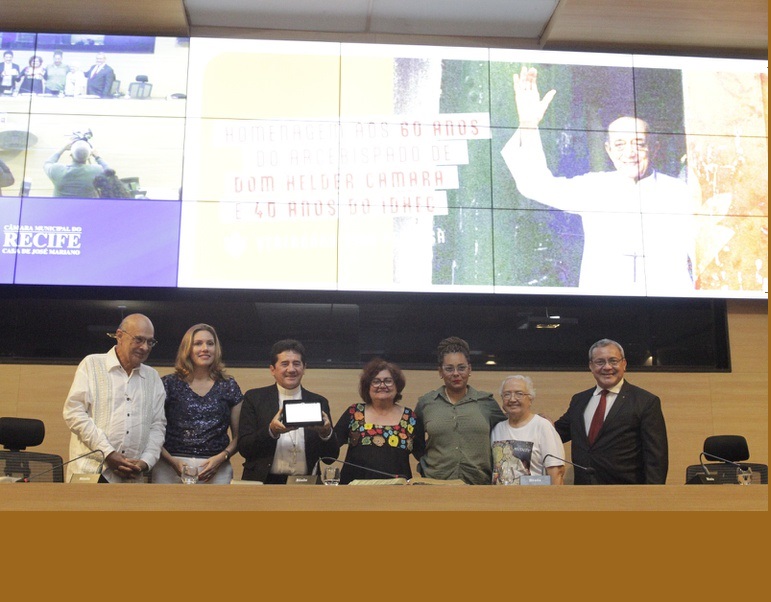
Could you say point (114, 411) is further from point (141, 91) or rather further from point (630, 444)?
point (141, 91)

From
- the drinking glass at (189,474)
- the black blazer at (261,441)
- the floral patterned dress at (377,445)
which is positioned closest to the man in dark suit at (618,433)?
the floral patterned dress at (377,445)

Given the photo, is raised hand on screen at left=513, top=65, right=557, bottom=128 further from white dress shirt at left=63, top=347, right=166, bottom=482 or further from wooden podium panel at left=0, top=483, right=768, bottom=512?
wooden podium panel at left=0, top=483, right=768, bottom=512

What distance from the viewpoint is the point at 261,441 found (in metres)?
3.25

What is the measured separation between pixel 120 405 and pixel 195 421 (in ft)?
0.95

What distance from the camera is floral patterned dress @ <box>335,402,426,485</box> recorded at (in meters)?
3.32

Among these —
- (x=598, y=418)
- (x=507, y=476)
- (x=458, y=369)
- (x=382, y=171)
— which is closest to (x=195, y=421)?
(x=458, y=369)

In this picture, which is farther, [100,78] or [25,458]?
[100,78]

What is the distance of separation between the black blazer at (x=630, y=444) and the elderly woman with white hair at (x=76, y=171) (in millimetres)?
3239

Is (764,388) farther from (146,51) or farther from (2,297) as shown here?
(2,297)

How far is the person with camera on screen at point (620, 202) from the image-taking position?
17.2 ft

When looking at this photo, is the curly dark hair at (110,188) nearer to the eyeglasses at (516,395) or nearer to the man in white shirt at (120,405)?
the man in white shirt at (120,405)

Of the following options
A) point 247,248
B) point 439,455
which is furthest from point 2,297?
point 439,455

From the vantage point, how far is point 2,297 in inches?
203

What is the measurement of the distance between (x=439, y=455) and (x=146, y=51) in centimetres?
329
